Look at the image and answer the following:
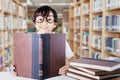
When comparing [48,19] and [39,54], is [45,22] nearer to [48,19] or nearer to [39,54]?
[48,19]

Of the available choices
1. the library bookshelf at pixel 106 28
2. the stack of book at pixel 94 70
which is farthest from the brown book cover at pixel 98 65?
the library bookshelf at pixel 106 28

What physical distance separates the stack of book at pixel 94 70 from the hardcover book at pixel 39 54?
0.45ft

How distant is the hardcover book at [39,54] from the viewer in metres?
1.10

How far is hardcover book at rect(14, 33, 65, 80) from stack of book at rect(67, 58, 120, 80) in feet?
0.45

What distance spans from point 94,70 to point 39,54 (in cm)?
30

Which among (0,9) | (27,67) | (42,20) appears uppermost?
(0,9)

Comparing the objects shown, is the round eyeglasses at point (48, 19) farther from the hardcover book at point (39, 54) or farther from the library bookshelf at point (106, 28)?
the library bookshelf at point (106, 28)

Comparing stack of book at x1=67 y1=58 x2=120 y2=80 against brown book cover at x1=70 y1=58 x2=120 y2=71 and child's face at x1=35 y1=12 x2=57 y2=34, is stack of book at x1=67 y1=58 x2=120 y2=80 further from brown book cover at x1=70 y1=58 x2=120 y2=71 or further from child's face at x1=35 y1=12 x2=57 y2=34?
child's face at x1=35 y1=12 x2=57 y2=34

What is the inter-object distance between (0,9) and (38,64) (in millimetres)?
2766

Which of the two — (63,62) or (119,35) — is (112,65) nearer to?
(63,62)

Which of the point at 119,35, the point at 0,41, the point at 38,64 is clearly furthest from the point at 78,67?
the point at 0,41

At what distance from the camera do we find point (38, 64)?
43.1 inches

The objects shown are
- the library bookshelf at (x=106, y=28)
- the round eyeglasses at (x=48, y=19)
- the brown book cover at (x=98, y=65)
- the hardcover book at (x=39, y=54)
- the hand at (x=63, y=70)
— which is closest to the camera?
the brown book cover at (x=98, y=65)

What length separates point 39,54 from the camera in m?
1.09
